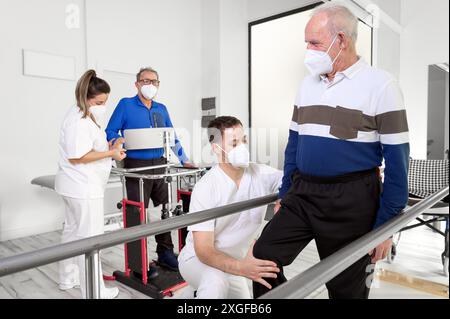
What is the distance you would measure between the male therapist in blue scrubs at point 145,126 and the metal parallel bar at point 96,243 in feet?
5.40

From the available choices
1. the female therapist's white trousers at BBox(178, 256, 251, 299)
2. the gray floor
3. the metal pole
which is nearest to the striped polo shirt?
the female therapist's white trousers at BBox(178, 256, 251, 299)

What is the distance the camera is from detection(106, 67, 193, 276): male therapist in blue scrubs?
284cm

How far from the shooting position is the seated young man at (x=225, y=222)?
143 centimetres

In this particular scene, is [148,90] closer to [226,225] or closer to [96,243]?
[226,225]

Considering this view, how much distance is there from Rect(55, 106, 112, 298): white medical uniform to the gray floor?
0.40m

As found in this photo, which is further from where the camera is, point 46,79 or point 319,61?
point 46,79

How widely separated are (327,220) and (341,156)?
230 mm

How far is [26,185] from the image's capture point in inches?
154

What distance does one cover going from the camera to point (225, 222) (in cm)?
164

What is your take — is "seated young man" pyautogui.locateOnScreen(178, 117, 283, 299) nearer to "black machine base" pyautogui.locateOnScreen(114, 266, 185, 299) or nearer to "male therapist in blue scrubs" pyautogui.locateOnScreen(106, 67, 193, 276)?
"black machine base" pyautogui.locateOnScreen(114, 266, 185, 299)

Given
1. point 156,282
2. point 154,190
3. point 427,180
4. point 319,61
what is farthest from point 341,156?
point 427,180

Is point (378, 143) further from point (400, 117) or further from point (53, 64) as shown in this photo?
point (53, 64)

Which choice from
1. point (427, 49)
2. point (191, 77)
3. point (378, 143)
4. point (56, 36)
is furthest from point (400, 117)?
point (191, 77)
